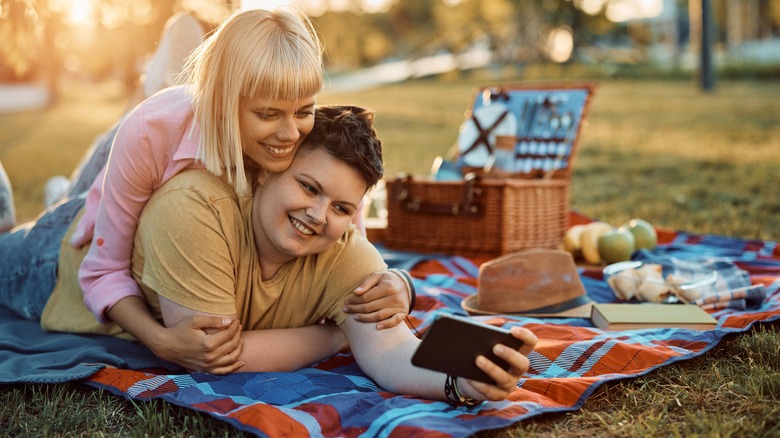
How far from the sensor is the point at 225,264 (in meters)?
2.19

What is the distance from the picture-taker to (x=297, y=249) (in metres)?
2.19

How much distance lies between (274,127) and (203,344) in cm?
63

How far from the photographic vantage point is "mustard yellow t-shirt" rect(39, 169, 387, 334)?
216cm

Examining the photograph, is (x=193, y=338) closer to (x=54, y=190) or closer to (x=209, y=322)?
(x=209, y=322)

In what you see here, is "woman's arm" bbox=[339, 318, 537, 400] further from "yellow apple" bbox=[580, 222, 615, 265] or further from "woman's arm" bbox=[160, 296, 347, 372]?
"yellow apple" bbox=[580, 222, 615, 265]

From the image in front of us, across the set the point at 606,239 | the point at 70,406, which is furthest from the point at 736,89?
the point at 70,406

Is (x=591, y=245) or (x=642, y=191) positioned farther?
(x=642, y=191)

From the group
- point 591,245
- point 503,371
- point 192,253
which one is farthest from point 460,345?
point 591,245

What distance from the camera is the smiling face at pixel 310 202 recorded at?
7.12ft

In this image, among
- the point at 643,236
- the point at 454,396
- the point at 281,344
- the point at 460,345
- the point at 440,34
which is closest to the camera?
the point at 460,345

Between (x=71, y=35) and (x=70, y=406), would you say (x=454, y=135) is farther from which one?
(x=70, y=406)

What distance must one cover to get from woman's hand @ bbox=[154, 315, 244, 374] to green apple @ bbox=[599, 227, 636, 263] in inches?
81.1

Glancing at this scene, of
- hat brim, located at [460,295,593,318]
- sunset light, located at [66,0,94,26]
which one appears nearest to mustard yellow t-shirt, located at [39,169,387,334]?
hat brim, located at [460,295,593,318]

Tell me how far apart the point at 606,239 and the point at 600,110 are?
31.4ft
